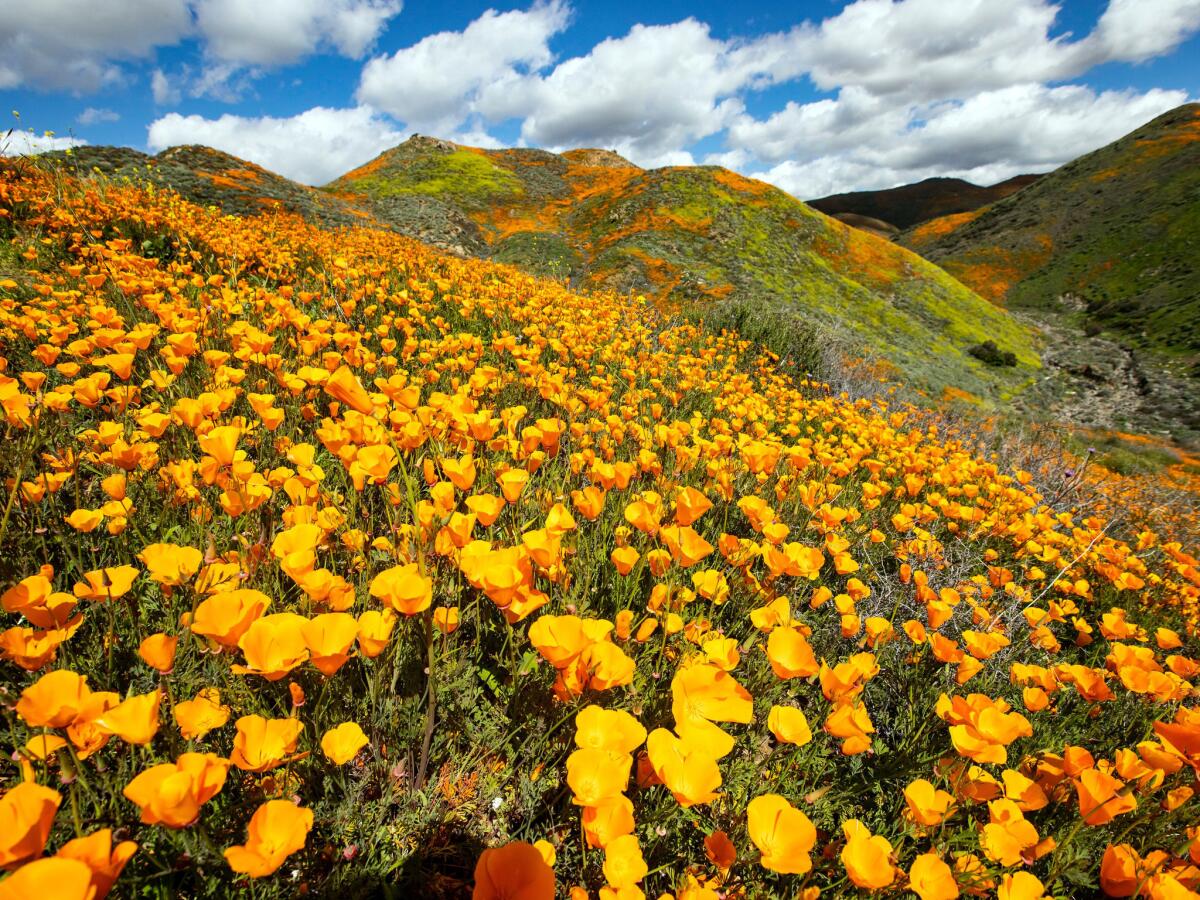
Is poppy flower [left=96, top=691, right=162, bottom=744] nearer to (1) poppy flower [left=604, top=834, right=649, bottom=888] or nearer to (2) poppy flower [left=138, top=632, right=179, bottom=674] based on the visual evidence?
(2) poppy flower [left=138, top=632, right=179, bottom=674]

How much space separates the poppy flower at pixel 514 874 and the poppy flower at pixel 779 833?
51 centimetres

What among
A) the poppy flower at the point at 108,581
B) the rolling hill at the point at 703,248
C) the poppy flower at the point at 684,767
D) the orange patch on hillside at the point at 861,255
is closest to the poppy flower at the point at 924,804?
the poppy flower at the point at 684,767

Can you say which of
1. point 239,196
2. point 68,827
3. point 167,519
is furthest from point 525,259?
point 68,827

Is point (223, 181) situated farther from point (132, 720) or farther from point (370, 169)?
point (370, 169)

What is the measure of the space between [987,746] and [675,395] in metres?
3.72

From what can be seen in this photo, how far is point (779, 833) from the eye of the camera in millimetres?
1245

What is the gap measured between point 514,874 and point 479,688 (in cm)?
87

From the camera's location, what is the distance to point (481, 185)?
24.8m

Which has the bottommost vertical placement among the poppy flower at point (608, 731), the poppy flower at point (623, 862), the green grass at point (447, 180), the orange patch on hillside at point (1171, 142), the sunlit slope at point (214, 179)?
the poppy flower at point (623, 862)

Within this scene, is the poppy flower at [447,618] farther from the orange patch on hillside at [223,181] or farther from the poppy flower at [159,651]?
the orange patch on hillside at [223,181]

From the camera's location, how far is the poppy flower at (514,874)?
37.5 inches

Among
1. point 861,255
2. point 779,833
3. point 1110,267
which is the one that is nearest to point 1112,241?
point 1110,267

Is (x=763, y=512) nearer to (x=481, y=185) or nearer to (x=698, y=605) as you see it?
(x=698, y=605)

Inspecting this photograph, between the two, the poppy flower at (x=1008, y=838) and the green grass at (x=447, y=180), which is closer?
the poppy flower at (x=1008, y=838)
